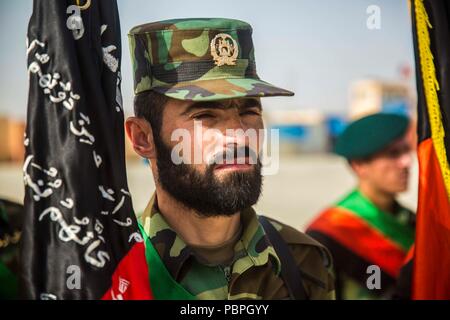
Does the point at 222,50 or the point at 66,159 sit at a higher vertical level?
the point at 222,50

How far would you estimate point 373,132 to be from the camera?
362 cm

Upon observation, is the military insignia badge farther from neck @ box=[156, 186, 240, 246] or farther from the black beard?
neck @ box=[156, 186, 240, 246]

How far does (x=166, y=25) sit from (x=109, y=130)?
1.25ft

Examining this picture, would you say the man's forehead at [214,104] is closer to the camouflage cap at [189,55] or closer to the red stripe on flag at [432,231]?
the camouflage cap at [189,55]

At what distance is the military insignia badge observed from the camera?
1.96 m

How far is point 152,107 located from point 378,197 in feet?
7.01

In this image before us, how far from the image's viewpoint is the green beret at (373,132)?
3.61 meters

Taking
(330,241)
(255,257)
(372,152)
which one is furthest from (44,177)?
(372,152)

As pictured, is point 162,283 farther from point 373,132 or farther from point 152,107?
point 373,132

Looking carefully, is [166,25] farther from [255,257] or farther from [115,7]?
[255,257]

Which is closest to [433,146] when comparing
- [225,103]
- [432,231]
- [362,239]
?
[432,231]

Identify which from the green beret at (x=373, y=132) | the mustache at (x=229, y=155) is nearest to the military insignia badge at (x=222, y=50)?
the mustache at (x=229, y=155)

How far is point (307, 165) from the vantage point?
11219 millimetres
